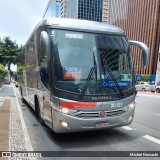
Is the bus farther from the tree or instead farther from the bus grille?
the tree

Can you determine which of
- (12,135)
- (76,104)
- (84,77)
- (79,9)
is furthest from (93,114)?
(79,9)

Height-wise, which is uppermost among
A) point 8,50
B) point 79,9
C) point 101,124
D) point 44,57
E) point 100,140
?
point 79,9

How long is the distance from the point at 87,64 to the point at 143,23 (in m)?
64.2

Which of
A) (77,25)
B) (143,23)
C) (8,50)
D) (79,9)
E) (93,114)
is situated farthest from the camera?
(79,9)

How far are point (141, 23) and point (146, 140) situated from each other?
2548 inches

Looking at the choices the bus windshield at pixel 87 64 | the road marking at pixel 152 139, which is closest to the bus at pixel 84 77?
the bus windshield at pixel 87 64

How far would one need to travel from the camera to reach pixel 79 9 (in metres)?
105

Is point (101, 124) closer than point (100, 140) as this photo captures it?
Yes

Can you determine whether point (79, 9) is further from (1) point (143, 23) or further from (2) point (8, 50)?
(2) point (8, 50)

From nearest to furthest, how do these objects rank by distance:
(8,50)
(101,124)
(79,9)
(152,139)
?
(101,124) < (152,139) < (8,50) < (79,9)

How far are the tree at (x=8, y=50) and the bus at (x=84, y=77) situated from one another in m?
54.1

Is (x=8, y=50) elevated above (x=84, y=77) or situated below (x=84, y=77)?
above

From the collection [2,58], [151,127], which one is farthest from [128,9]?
[151,127]

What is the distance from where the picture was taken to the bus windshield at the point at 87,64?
5.54 meters
